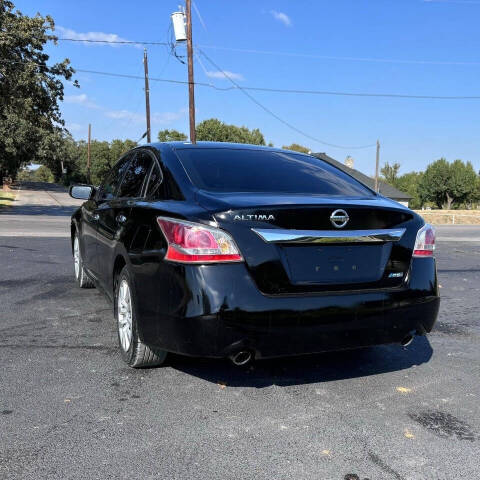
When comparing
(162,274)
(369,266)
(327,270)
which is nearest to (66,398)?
(162,274)

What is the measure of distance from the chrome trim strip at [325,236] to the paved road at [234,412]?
102 centimetres

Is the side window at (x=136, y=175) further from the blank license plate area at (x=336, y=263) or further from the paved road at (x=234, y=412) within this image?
the blank license plate area at (x=336, y=263)

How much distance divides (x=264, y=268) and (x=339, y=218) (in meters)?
0.55

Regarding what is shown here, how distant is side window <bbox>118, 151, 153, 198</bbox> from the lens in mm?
3949

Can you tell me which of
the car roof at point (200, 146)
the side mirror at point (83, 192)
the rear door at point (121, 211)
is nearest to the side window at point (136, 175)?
the rear door at point (121, 211)

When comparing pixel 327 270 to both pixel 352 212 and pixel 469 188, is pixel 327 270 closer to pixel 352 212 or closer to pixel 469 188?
pixel 352 212

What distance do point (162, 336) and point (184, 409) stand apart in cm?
45

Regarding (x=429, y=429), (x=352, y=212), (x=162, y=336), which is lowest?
(x=429, y=429)

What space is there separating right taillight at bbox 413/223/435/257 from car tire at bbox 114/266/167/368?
181 centimetres

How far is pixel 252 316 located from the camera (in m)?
2.81

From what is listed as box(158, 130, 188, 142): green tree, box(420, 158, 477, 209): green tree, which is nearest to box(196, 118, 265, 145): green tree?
box(158, 130, 188, 142): green tree

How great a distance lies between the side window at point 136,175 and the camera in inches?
155

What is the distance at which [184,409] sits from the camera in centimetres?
303

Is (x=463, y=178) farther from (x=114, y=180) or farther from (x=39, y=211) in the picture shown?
(x=114, y=180)
